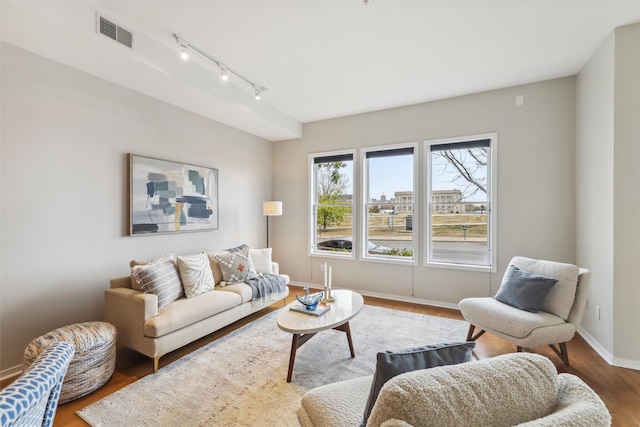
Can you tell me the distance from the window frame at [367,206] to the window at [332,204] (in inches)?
7.9

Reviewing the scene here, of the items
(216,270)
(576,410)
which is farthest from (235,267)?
(576,410)

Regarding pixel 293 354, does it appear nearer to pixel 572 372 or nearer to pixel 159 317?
pixel 159 317

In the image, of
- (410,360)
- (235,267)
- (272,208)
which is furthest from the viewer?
(272,208)

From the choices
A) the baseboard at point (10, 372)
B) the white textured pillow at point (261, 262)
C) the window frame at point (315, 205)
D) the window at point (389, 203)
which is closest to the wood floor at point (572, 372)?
the baseboard at point (10, 372)

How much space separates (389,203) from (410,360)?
3587mm

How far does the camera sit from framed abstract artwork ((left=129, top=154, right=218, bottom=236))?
3.18 m

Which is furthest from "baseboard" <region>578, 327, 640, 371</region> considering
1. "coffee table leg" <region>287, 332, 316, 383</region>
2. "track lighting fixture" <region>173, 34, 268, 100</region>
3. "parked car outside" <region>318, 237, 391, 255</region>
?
"track lighting fixture" <region>173, 34, 268, 100</region>

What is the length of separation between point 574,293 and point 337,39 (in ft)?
10.0

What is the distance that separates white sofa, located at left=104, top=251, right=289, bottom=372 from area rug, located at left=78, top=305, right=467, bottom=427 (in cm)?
21

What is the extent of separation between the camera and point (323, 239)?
508 cm

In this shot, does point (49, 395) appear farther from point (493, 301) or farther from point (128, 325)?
point (493, 301)

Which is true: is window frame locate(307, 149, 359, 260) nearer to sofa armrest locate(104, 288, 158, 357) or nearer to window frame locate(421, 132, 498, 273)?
window frame locate(421, 132, 498, 273)

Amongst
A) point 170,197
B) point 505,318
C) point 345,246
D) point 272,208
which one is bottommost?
point 505,318

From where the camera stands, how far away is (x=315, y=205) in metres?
5.11
